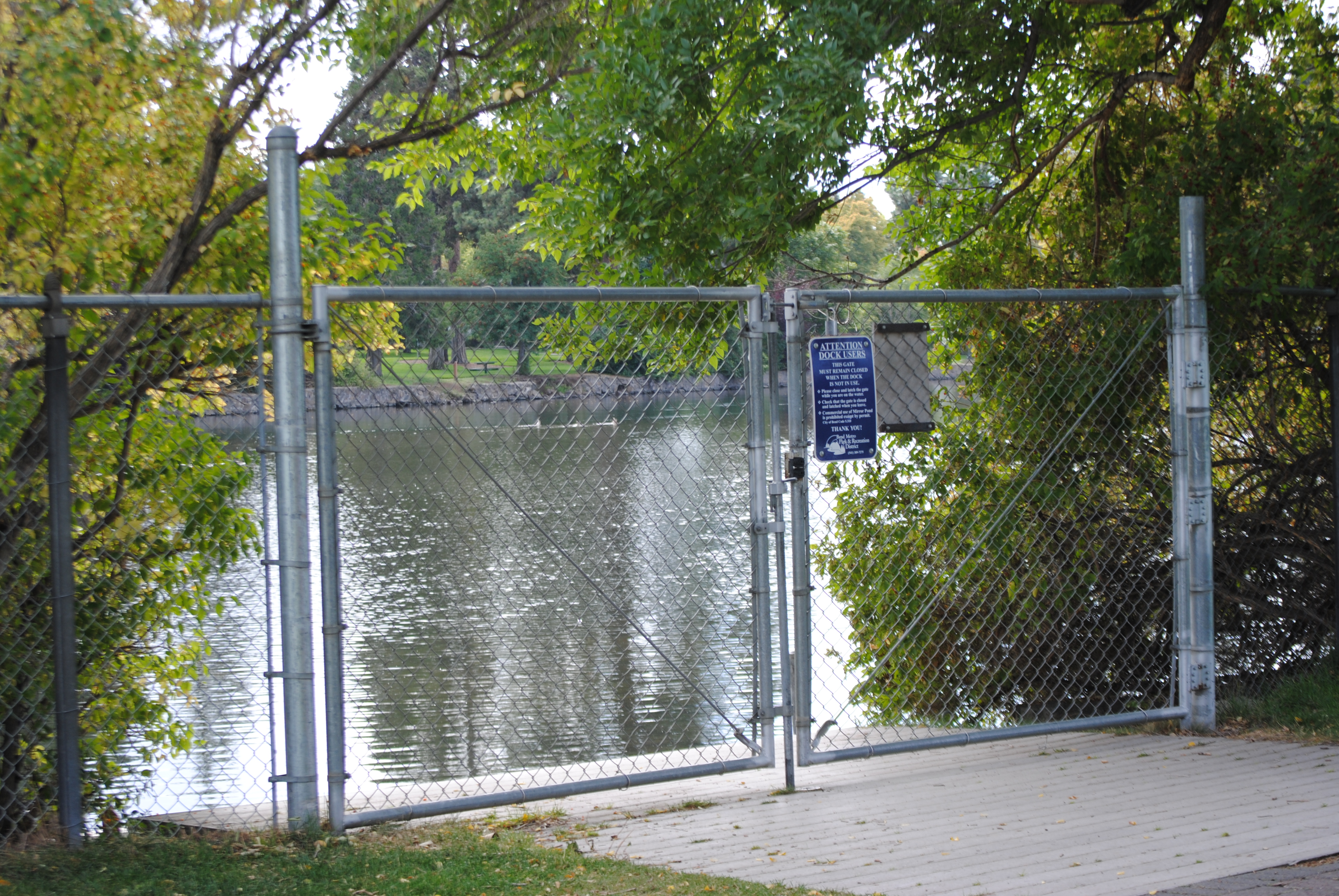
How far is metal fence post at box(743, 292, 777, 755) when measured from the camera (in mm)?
5273

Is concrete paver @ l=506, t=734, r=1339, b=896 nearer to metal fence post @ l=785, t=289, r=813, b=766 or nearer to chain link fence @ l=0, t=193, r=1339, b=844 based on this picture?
chain link fence @ l=0, t=193, r=1339, b=844

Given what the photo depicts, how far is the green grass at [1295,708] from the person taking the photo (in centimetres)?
623

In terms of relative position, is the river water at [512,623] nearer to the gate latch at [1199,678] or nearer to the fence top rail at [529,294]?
the fence top rail at [529,294]

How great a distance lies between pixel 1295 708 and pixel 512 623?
8872 mm

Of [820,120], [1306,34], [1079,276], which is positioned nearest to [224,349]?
[820,120]

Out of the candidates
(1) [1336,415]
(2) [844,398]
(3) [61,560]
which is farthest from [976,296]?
(3) [61,560]

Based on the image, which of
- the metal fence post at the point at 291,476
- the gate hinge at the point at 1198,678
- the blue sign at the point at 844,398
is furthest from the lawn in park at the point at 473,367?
the gate hinge at the point at 1198,678

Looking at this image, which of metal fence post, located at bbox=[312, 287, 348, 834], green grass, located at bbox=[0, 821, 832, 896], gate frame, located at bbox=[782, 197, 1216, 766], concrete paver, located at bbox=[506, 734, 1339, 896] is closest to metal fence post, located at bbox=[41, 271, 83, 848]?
green grass, located at bbox=[0, 821, 832, 896]

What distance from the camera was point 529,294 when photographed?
4.84m

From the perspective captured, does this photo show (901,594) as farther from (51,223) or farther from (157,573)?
(51,223)

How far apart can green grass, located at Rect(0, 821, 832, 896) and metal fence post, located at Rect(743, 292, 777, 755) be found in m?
1.16

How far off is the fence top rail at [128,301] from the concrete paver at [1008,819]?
2511 millimetres

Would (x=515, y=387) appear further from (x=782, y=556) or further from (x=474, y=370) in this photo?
(x=782, y=556)

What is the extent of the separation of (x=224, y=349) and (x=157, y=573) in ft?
3.51
